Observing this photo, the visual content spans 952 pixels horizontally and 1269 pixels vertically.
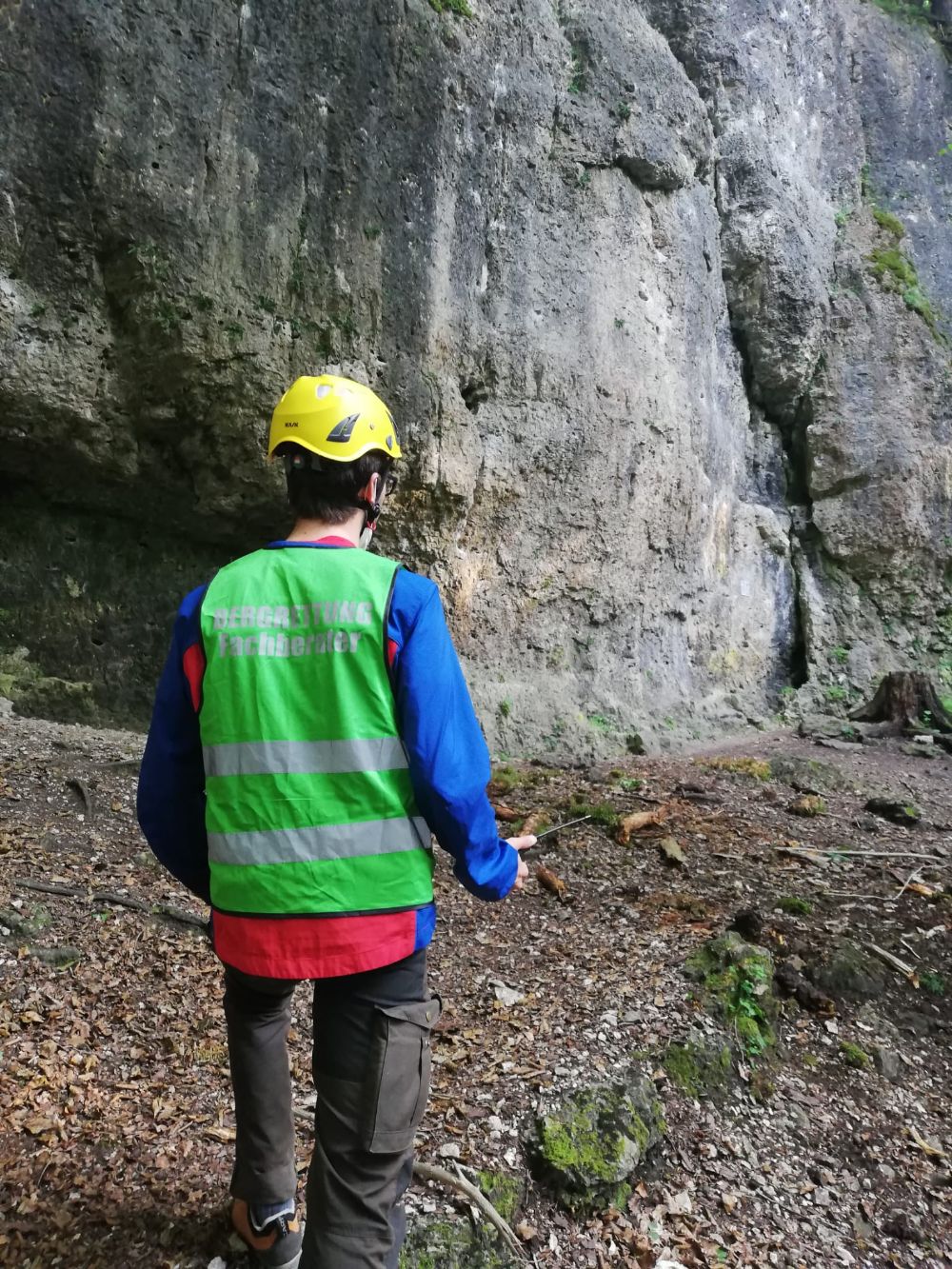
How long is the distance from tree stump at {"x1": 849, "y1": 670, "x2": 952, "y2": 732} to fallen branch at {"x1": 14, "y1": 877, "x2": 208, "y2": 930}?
1027cm

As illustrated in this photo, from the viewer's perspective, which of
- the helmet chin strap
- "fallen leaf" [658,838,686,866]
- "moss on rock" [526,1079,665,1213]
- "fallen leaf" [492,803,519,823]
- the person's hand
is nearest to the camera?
the person's hand

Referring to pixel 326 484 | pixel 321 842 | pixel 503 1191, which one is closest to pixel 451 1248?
pixel 503 1191

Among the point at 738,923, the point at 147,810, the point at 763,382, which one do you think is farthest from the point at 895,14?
the point at 147,810

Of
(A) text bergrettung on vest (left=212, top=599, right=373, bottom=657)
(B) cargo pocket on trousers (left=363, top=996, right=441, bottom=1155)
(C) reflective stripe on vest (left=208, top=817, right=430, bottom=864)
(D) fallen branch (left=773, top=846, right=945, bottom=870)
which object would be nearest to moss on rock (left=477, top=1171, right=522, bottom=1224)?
(B) cargo pocket on trousers (left=363, top=996, right=441, bottom=1155)

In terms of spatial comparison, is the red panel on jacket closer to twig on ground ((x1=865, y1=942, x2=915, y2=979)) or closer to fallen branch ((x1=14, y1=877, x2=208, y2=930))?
fallen branch ((x1=14, y1=877, x2=208, y2=930))

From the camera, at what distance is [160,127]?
690 cm

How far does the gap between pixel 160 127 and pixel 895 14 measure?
1768cm

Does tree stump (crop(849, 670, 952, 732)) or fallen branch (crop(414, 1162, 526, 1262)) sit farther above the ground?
fallen branch (crop(414, 1162, 526, 1262))

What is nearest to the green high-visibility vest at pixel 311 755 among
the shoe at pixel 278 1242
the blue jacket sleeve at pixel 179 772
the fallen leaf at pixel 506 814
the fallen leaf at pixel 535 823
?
the blue jacket sleeve at pixel 179 772

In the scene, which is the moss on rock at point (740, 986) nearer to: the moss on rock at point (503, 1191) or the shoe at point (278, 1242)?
the moss on rock at point (503, 1191)

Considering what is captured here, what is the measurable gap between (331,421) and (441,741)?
0.78m

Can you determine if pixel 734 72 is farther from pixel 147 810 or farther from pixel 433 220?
pixel 147 810

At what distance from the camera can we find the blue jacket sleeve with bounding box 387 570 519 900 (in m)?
1.64

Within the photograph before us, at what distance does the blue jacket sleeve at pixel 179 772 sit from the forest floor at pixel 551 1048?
1095 millimetres
